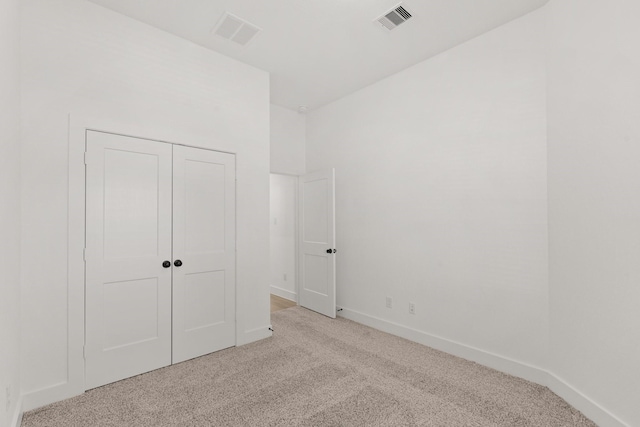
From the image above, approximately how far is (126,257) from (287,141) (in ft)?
9.57

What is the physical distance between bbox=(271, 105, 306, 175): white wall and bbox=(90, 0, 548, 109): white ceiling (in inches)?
39.2

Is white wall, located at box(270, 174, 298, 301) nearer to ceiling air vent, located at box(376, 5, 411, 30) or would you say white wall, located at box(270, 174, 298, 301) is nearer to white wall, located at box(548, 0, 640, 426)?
ceiling air vent, located at box(376, 5, 411, 30)

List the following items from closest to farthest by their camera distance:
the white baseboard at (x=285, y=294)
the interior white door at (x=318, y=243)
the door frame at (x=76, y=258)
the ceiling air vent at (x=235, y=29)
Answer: the door frame at (x=76, y=258) < the ceiling air vent at (x=235, y=29) < the interior white door at (x=318, y=243) < the white baseboard at (x=285, y=294)

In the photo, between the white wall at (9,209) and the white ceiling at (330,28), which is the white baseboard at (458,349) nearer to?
the white ceiling at (330,28)

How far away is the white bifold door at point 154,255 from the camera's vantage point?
8.16 ft

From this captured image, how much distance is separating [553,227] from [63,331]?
12.9 ft

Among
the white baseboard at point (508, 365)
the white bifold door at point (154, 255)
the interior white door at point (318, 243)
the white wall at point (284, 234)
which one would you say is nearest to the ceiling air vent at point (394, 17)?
the interior white door at point (318, 243)

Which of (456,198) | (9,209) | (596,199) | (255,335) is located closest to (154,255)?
(9,209)

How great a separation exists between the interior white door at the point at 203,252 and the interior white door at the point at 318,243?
4.75 feet

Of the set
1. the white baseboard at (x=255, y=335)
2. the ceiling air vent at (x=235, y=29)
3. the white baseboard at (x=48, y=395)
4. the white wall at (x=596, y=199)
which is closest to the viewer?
the white wall at (x=596, y=199)

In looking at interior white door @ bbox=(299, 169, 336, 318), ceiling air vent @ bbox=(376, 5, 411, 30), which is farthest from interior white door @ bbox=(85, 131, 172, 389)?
ceiling air vent @ bbox=(376, 5, 411, 30)

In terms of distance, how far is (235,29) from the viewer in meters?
2.85

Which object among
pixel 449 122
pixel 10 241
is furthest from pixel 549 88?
pixel 10 241

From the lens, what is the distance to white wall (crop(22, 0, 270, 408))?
2201 mm
